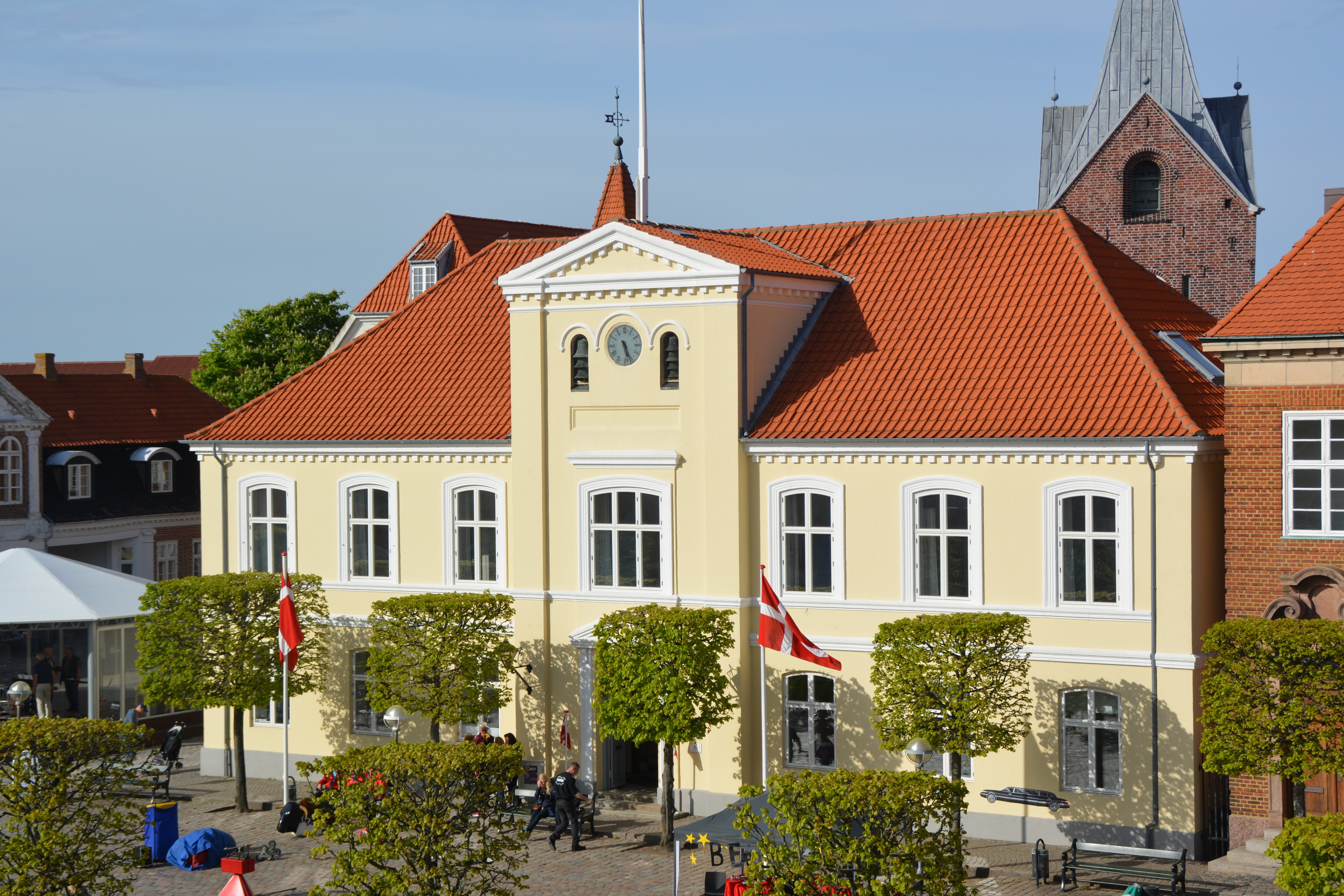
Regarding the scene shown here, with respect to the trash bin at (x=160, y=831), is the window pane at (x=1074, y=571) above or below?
above

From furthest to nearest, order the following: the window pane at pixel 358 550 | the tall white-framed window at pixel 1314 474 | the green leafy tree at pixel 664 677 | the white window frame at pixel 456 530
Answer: the window pane at pixel 358 550, the white window frame at pixel 456 530, the green leafy tree at pixel 664 677, the tall white-framed window at pixel 1314 474

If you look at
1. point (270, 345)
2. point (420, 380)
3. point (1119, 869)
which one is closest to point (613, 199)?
point (420, 380)

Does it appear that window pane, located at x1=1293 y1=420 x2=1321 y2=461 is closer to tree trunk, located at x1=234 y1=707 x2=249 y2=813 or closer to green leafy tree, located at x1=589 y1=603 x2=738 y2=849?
green leafy tree, located at x1=589 y1=603 x2=738 y2=849

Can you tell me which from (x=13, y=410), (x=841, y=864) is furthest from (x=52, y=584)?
(x=841, y=864)

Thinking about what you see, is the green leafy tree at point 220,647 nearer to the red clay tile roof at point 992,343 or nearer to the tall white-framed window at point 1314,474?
the red clay tile roof at point 992,343

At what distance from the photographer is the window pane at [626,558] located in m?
30.9

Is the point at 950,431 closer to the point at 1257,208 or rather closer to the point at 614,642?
the point at 614,642

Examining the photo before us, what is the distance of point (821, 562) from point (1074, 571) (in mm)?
4633

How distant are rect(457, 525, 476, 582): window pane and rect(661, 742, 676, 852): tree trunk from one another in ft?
21.3

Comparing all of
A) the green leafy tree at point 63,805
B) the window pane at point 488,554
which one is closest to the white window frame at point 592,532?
the window pane at point 488,554

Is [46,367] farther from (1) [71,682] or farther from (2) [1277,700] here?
(2) [1277,700]

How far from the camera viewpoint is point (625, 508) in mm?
30984

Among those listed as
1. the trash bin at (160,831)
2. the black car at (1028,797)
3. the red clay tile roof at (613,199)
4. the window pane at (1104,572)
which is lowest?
the trash bin at (160,831)

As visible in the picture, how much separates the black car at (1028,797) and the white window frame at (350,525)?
12988 mm
